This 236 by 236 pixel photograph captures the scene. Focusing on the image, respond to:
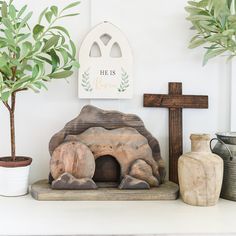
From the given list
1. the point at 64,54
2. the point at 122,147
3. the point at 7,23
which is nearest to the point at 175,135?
the point at 122,147

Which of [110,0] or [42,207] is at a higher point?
[110,0]

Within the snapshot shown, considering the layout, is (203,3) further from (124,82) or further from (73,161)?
(73,161)

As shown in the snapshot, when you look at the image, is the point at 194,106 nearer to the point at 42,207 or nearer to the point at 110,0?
the point at 110,0

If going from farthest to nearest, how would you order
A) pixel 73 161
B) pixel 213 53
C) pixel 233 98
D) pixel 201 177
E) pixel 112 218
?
pixel 233 98
pixel 213 53
pixel 73 161
pixel 201 177
pixel 112 218

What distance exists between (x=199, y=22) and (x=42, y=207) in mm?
950

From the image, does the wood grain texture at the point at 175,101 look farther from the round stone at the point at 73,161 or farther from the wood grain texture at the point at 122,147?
the round stone at the point at 73,161

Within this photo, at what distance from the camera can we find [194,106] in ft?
5.22

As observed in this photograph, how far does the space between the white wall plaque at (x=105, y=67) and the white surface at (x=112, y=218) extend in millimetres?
486

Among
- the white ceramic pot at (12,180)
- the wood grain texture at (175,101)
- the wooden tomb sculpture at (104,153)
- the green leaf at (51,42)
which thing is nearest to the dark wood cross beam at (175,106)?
the wood grain texture at (175,101)

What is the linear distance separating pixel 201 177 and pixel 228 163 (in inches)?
6.3

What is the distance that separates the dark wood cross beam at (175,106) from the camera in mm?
1577

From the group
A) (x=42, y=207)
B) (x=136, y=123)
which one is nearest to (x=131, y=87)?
(x=136, y=123)

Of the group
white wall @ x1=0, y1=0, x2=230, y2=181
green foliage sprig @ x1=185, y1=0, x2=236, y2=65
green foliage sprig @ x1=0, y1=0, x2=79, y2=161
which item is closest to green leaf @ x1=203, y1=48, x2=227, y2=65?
green foliage sprig @ x1=185, y1=0, x2=236, y2=65

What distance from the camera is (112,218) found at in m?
1.15
